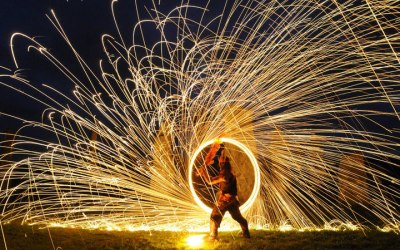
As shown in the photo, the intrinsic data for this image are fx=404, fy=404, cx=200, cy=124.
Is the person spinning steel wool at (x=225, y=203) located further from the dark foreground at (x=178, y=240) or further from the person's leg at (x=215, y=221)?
the dark foreground at (x=178, y=240)

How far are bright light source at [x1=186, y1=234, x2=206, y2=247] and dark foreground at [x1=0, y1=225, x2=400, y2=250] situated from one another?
91 millimetres

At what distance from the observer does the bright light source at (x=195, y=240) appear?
7.25 m

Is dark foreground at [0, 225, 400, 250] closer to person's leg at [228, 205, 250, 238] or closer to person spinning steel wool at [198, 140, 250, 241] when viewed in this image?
person's leg at [228, 205, 250, 238]

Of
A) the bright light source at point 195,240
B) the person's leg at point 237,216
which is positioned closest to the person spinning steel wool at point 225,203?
the person's leg at point 237,216

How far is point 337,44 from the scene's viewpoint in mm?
7809

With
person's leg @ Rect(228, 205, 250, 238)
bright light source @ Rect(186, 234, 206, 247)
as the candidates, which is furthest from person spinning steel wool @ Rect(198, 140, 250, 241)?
bright light source @ Rect(186, 234, 206, 247)

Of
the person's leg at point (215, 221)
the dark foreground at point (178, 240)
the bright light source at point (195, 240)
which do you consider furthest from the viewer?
the person's leg at point (215, 221)

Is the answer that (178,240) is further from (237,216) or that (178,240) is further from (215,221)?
(237,216)

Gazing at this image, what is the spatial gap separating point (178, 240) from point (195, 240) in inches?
13.1

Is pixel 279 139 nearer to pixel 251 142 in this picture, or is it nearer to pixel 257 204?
pixel 251 142

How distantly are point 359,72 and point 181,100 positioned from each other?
3.92 m

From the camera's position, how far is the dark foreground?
7039mm

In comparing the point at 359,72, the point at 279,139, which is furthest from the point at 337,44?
the point at 279,139

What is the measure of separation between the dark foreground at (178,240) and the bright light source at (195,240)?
0.30ft
